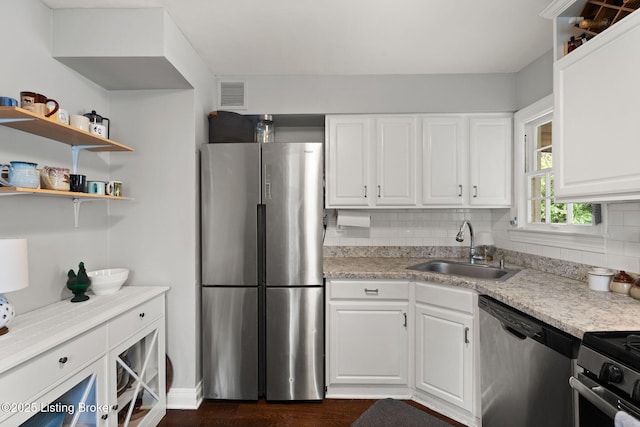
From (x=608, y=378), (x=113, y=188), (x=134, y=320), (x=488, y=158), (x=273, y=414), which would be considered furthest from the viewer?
(x=488, y=158)

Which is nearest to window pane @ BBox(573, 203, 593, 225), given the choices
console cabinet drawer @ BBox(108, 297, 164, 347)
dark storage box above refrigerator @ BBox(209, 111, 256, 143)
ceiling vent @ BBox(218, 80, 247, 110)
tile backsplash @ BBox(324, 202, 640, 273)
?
tile backsplash @ BBox(324, 202, 640, 273)

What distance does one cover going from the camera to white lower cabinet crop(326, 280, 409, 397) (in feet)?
7.60

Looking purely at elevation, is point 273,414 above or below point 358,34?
below

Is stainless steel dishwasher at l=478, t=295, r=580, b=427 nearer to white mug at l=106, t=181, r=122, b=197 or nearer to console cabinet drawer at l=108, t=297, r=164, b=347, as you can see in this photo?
console cabinet drawer at l=108, t=297, r=164, b=347

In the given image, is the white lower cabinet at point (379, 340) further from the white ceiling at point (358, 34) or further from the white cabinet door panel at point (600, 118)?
the white ceiling at point (358, 34)

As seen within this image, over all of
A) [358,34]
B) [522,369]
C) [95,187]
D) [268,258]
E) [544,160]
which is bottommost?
[522,369]

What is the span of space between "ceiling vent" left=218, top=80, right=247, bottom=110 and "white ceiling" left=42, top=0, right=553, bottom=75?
0.31 feet

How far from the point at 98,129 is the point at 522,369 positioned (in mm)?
2618

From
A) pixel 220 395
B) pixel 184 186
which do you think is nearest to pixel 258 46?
pixel 184 186

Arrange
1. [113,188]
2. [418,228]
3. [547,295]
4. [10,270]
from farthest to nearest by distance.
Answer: [418,228], [113,188], [547,295], [10,270]

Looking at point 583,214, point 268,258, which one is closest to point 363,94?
point 268,258

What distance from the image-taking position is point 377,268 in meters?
2.45

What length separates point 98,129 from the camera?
1.83m

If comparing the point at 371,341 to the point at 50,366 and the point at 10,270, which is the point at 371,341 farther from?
the point at 10,270
